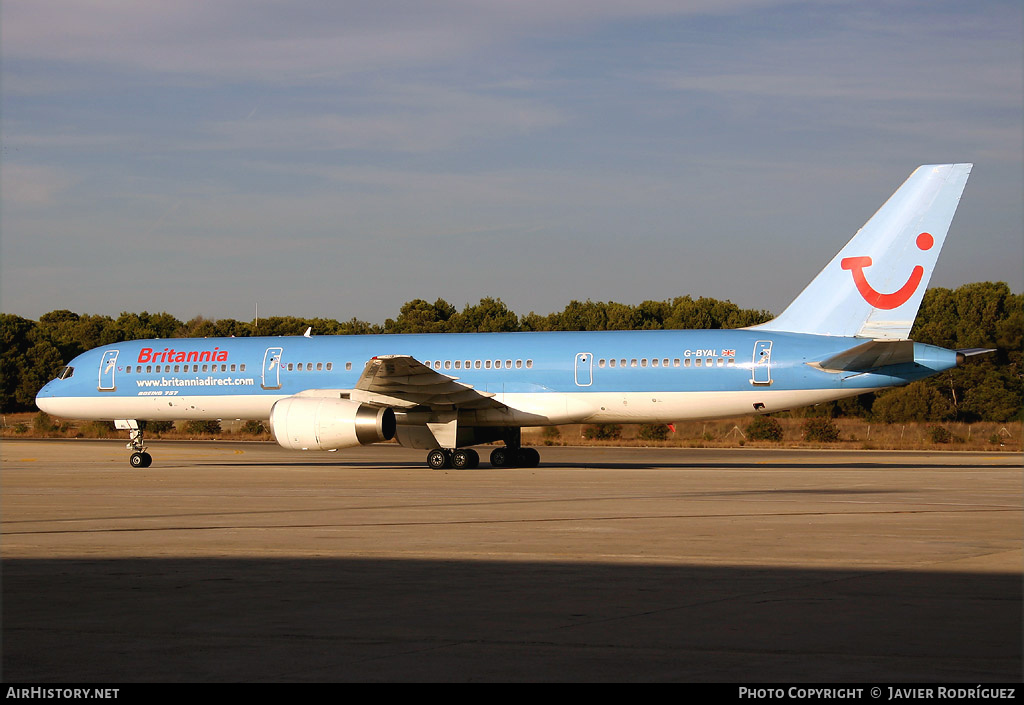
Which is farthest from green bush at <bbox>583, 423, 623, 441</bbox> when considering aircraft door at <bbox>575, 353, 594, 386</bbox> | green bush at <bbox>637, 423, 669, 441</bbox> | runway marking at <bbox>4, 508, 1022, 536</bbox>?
runway marking at <bbox>4, 508, 1022, 536</bbox>

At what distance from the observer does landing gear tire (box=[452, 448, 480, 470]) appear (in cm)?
2815

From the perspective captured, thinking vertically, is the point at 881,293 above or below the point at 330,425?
above

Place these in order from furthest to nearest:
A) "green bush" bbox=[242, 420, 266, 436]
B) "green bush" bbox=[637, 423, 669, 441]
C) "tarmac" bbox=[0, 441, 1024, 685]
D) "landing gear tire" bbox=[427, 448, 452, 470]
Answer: "green bush" bbox=[242, 420, 266, 436]
"green bush" bbox=[637, 423, 669, 441]
"landing gear tire" bbox=[427, 448, 452, 470]
"tarmac" bbox=[0, 441, 1024, 685]

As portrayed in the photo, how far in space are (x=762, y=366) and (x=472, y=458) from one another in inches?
297

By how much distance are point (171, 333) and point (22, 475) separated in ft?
273

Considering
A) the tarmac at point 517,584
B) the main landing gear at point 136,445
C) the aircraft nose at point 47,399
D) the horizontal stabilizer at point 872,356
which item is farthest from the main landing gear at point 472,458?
the aircraft nose at point 47,399

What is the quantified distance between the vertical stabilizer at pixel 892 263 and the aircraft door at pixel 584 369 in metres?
5.30

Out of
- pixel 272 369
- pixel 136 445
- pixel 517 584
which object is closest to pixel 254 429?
pixel 136 445

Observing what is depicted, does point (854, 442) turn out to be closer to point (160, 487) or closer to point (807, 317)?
point (807, 317)

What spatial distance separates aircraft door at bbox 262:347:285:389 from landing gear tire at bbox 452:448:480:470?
5.66 m

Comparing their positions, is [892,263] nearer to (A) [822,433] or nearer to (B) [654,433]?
(A) [822,433]

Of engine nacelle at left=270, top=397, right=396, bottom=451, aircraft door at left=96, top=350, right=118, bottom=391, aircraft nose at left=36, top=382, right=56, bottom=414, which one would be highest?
→ aircraft door at left=96, top=350, right=118, bottom=391

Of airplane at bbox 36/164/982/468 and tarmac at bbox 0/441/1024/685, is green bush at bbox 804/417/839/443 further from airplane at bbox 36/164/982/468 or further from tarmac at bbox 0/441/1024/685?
tarmac at bbox 0/441/1024/685

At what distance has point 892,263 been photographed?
25.9 meters
